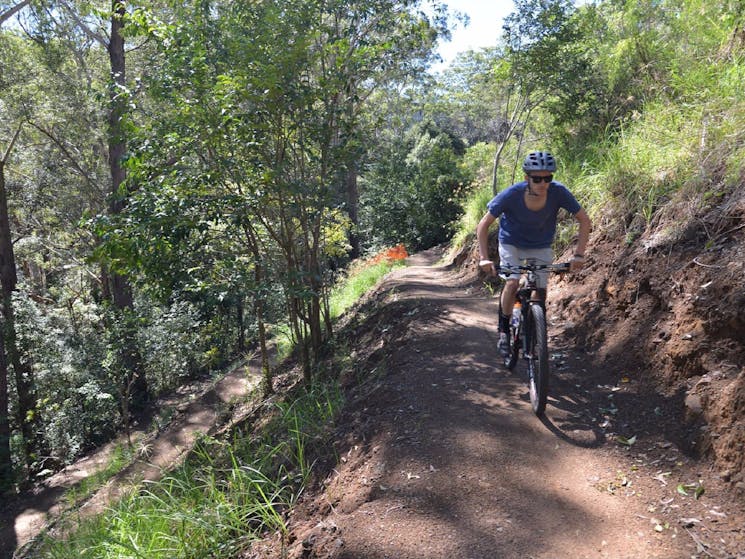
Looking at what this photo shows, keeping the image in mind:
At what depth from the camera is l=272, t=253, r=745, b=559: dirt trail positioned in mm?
2695

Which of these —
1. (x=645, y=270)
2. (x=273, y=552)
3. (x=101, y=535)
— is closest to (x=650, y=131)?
(x=645, y=270)

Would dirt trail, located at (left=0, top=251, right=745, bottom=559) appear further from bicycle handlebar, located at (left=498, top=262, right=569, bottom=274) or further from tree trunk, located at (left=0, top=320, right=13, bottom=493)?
tree trunk, located at (left=0, top=320, right=13, bottom=493)

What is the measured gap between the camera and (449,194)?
19.5 meters

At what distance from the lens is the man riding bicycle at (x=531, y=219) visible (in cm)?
402

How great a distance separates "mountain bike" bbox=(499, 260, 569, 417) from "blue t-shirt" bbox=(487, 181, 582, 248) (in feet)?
0.71

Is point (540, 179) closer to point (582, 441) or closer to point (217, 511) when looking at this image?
point (582, 441)

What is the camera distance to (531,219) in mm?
4238

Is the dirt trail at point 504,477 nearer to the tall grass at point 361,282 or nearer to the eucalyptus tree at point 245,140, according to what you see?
the eucalyptus tree at point 245,140

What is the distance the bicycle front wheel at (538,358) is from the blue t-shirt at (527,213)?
0.61 meters

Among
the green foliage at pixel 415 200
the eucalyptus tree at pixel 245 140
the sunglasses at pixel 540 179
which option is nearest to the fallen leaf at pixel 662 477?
the sunglasses at pixel 540 179

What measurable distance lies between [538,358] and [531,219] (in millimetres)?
1106

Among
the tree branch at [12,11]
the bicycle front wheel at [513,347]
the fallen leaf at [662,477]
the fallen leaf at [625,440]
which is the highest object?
the tree branch at [12,11]

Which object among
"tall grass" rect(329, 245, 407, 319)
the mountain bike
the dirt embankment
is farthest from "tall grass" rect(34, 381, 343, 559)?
"tall grass" rect(329, 245, 407, 319)

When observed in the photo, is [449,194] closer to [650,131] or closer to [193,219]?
[650,131]
